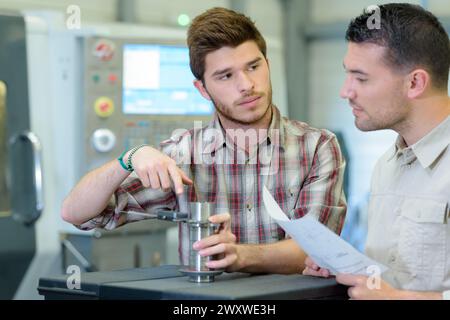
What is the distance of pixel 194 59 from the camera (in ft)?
7.30

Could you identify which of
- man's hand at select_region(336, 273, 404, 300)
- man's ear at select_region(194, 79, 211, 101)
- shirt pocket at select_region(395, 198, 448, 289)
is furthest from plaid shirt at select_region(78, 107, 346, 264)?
man's hand at select_region(336, 273, 404, 300)

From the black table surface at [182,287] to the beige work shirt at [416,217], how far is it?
0.88 ft

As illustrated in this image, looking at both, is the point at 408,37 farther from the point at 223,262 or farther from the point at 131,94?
the point at 131,94

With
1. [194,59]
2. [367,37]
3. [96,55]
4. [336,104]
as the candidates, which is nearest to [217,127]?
[194,59]

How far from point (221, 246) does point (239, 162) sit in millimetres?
502

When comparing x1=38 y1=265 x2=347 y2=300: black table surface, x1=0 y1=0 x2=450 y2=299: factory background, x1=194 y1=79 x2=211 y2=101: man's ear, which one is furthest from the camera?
x1=0 y1=0 x2=450 y2=299: factory background

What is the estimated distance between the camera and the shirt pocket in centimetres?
186

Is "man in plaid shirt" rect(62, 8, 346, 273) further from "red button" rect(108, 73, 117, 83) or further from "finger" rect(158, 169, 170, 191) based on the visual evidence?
"red button" rect(108, 73, 117, 83)

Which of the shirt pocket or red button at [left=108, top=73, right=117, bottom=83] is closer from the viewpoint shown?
the shirt pocket

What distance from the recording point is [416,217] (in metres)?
1.92

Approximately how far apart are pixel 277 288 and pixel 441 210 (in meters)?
0.51

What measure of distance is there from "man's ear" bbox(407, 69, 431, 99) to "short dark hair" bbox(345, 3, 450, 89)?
2 cm

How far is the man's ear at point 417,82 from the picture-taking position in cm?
199

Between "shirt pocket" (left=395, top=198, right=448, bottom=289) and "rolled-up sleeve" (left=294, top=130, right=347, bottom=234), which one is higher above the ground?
"rolled-up sleeve" (left=294, top=130, right=347, bottom=234)
